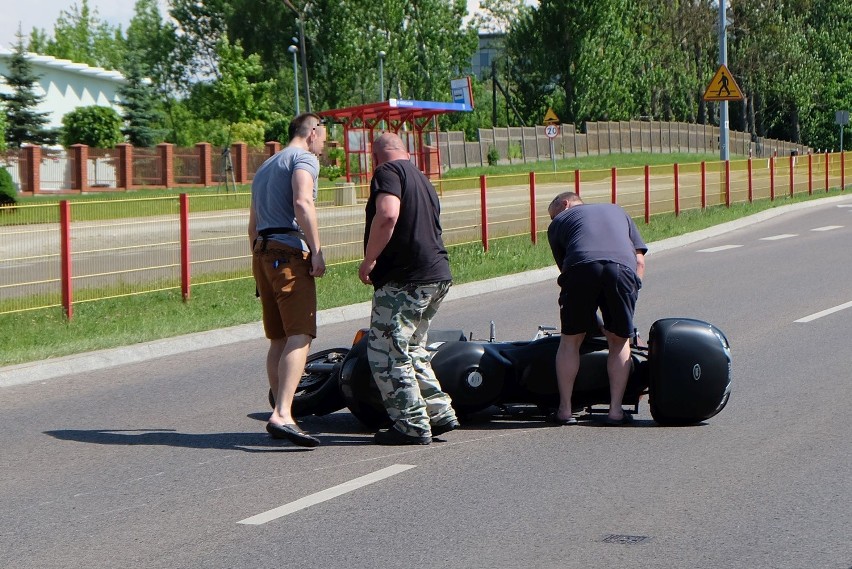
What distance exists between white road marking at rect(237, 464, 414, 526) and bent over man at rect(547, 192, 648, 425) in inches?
55.1

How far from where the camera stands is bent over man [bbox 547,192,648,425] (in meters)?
7.52

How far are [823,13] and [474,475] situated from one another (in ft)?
312

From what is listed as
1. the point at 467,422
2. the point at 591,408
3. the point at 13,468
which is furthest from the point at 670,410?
the point at 13,468

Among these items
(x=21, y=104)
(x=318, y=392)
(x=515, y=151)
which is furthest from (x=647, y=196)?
(x=515, y=151)

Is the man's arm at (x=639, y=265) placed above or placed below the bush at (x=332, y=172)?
below

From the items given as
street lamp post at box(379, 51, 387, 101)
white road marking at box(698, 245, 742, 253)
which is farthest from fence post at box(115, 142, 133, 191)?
white road marking at box(698, 245, 742, 253)

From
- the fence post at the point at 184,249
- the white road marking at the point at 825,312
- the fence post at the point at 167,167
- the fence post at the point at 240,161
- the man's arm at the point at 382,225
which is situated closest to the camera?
the man's arm at the point at 382,225

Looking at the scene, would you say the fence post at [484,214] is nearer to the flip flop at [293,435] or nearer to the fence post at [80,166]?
the flip flop at [293,435]

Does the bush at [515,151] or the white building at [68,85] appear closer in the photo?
the bush at [515,151]

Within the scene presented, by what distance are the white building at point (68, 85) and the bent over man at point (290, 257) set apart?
7018 centimetres

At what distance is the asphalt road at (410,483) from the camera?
5168 millimetres

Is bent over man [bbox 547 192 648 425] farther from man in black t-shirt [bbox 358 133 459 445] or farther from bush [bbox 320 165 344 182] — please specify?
bush [bbox 320 165 344 182]

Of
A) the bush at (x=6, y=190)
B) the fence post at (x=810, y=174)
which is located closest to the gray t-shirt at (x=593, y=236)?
the bush at (x=6, y=190)

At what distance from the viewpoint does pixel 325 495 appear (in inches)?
241
